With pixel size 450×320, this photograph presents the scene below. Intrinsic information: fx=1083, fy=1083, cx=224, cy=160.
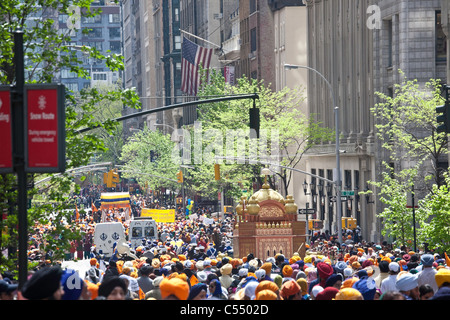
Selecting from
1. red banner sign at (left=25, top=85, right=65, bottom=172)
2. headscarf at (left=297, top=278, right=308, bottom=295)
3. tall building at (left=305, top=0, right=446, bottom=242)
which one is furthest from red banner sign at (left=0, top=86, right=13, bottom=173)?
tall building at (left=305, top=0, right=446, bottom=242)

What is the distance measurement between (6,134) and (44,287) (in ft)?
9.50

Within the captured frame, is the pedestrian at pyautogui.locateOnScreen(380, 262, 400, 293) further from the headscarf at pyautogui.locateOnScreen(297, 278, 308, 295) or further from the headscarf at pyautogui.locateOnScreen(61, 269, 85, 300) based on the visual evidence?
the headscarf at pyautogui.locateOnScreen(61, 269, 85, 300)

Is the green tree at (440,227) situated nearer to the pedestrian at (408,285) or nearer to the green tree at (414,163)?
the green tree at (414,163)

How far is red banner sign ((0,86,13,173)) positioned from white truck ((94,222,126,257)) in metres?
35.4

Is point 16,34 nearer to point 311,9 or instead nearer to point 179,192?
point 311,9

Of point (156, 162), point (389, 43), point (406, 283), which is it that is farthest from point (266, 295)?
point (156, 162)

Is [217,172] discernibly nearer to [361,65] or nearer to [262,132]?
[262,132]

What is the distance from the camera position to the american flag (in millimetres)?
80938

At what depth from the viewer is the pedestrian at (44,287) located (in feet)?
26.1

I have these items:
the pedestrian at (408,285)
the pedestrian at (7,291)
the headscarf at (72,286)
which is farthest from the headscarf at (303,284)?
the pedestrian at (7,291)

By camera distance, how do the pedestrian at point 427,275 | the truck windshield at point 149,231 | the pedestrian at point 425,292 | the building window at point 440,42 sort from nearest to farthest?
the pedestrian at point 425,292 → the pedestrian at point 427,275 → the truck windshield at point 149,231 → the building window at point 440,42

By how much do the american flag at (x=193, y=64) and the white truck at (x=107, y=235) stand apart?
3584 centimetres

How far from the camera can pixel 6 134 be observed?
412 inches
